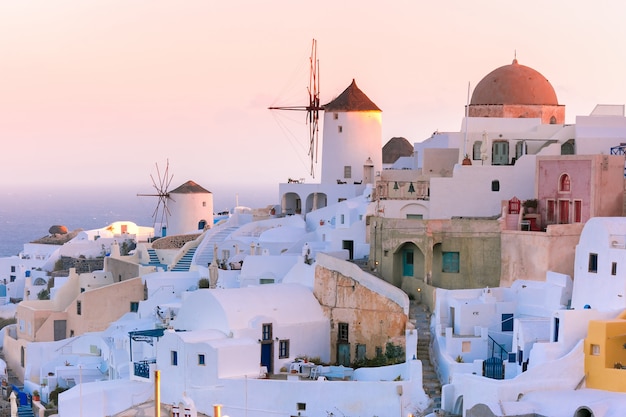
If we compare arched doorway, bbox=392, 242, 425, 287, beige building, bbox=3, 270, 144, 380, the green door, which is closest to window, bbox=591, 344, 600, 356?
arched doorway, bbox=392, 242, 425, 287

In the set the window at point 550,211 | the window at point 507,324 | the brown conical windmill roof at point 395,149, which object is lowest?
the window at point 507,324

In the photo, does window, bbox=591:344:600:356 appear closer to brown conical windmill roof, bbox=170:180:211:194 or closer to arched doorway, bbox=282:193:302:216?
arched doorway, bbox=282:193:302:216

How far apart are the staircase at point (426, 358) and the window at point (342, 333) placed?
189 cm

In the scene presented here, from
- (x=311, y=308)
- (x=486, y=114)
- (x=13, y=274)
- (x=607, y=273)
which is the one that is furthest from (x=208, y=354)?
(x=13, y=274)

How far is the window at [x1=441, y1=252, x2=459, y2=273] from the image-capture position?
34.8 m

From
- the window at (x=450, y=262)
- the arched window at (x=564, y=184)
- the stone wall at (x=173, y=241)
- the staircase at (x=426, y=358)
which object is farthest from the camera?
the stone wall at (x=173, y=241)

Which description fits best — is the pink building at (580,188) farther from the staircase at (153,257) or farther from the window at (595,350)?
the staircase at (153,257)

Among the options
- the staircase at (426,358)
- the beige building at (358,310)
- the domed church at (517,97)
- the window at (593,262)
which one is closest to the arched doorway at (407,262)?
the staircase at (426,358)

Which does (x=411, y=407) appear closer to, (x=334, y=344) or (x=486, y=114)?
(x=334, y=344)

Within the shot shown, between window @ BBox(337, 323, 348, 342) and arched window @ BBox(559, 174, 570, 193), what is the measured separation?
21.7ft

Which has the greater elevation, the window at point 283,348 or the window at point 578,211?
the window at point 578,211

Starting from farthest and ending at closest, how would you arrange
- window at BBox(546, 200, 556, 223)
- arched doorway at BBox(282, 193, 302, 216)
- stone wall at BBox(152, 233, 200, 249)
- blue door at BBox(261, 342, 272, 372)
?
stone wall at BBox(152, 233, 200, 249) → arched doorway at BBox(282, 193, 302, 216) → window at BBox(546, 200, 556, 223) → blue door at BBox(261, 342, 272, 372)

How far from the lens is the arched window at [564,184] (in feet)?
112

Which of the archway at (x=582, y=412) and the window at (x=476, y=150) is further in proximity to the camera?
the window at (x=476, y=150)
